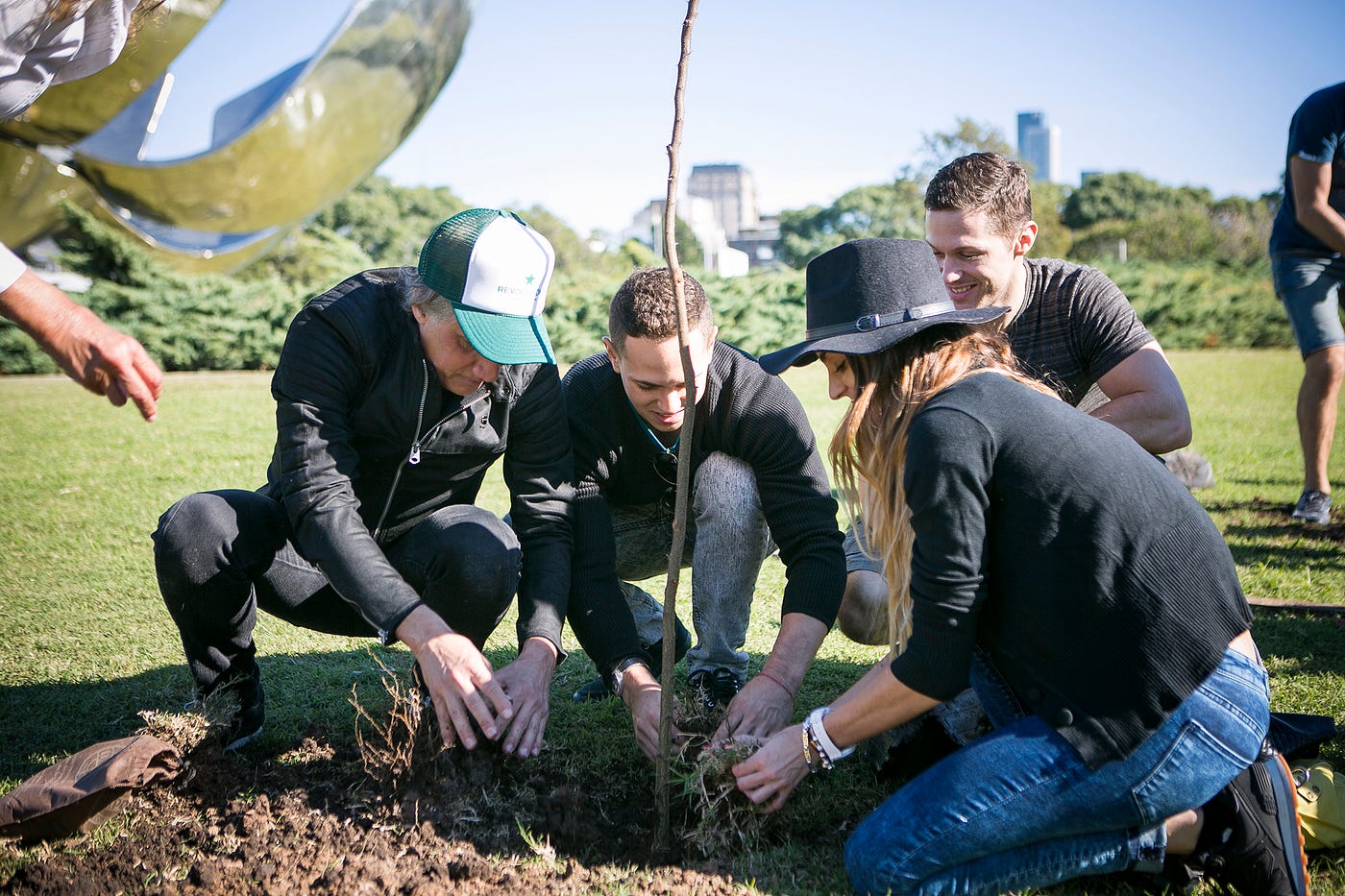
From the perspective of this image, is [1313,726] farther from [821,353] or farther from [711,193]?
[711,193]

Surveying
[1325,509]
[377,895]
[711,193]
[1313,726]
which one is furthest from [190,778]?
[711,193]

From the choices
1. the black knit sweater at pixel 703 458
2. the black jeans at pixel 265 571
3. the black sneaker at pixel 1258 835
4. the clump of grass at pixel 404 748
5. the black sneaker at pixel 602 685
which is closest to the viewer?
the black sneaker at pixel 1258 835

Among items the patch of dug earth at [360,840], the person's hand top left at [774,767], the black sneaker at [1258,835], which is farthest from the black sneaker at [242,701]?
the black sneaker at [1258,835]

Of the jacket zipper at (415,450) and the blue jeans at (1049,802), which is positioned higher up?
the jacket zipper at (415,450)

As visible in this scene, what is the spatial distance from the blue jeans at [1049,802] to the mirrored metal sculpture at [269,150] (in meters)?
13.6

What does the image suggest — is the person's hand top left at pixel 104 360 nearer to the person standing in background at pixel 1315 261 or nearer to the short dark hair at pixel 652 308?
the short dark hair at pixel 652 308

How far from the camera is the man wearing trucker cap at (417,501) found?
253 cm

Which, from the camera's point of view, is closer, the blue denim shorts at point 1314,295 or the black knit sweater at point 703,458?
the black knit sweater at point 703,458

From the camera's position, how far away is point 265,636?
4.14m

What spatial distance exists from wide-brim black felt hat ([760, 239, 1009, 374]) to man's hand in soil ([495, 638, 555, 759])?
1.06 meters

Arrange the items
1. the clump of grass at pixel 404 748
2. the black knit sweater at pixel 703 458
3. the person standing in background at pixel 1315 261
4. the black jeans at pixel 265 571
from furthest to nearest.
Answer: the person standing in background at pixel 1315 261 → the black knit sweater at pixel 703 458 → the black jeans at pixel 265 571 → the clump of grass at pixel 404 748

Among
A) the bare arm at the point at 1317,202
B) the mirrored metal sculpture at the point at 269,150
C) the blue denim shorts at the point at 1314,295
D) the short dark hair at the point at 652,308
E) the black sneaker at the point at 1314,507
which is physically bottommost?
the black sneaker at the point at 1314,507

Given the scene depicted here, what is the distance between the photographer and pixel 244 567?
2834 mm

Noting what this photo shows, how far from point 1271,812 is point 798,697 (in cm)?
161
